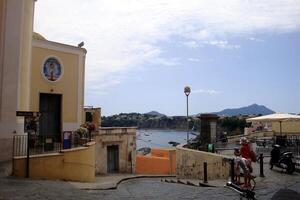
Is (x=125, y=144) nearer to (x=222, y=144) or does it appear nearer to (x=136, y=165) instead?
(x=136, y=165)

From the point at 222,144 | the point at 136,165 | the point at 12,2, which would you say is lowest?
A: the point at 136,165

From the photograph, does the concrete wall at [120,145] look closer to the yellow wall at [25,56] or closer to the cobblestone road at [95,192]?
the yellow wall at [25,56]

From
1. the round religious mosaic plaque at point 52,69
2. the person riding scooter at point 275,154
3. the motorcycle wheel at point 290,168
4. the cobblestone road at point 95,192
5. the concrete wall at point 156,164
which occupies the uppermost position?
the round religious mosaic plaque at point 52,69

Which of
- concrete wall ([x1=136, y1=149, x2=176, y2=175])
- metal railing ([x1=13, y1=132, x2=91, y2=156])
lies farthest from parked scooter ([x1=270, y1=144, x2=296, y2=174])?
concrete wall ([x1=136, y1=149, x2=176, y2=175])

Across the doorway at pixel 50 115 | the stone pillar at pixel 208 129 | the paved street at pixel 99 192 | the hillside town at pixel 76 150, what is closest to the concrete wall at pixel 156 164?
the hillside town at pixel 76 150

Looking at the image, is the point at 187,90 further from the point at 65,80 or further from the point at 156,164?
the point at 156,164

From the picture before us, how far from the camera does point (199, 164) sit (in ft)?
61.4

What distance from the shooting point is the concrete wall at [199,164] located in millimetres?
16031

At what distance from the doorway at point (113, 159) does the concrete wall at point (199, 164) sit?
9.05 meters

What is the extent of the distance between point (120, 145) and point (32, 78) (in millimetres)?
9924

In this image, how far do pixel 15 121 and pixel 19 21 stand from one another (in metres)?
3.84

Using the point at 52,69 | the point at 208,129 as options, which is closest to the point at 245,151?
the point at 208,129

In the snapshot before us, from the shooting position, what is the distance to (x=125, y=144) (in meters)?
31.1

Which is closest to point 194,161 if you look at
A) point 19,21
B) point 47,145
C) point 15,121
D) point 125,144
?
point 47,145
